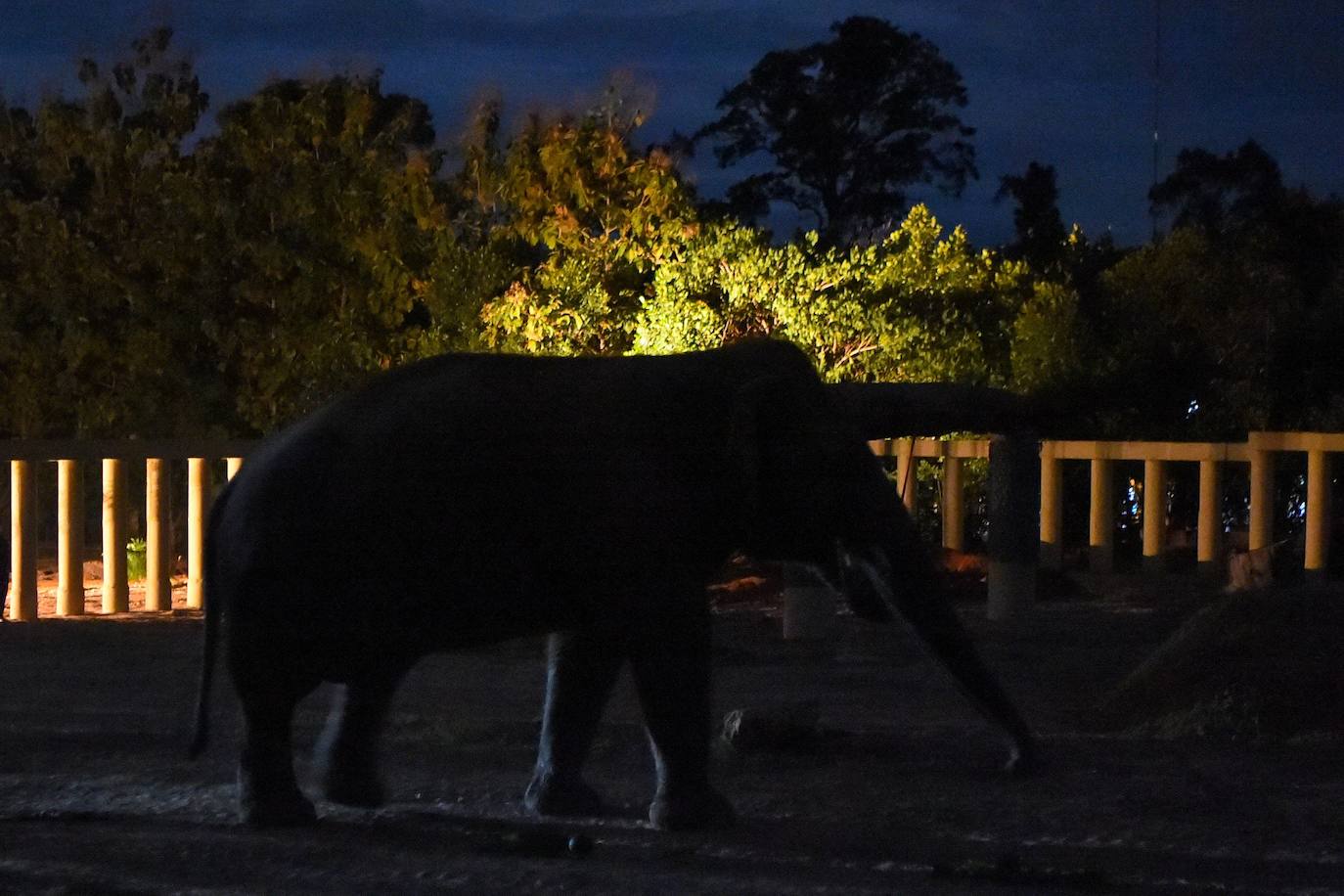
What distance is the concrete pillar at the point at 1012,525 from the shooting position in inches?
455

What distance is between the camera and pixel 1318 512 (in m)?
12.2

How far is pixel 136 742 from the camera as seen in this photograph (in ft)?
25.1

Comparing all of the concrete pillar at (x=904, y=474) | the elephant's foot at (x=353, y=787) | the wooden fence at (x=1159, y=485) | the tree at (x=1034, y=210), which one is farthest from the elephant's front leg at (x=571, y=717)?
the tree at (x=1034, y=210)

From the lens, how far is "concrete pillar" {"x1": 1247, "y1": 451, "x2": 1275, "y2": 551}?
12359 millimetres

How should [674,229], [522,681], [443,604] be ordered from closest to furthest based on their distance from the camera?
1. [443,604]
2. [522,681]
3. [674,229]

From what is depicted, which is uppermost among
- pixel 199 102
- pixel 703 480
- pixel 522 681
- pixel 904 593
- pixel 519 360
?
pixel 199 102

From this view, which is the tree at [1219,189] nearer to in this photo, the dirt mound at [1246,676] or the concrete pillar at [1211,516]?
the concrete pillar at [1211,516]

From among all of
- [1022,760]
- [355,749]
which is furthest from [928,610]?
[355,749]

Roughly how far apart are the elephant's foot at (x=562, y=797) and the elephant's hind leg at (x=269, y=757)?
0.75 m

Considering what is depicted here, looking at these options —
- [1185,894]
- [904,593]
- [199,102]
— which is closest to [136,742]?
[904,593]

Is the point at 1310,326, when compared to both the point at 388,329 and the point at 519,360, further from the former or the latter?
the point at 519,360

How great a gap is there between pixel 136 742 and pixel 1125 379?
1169 centimetres

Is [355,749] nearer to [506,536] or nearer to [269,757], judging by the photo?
[269,757]

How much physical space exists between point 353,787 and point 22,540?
25.5ft
